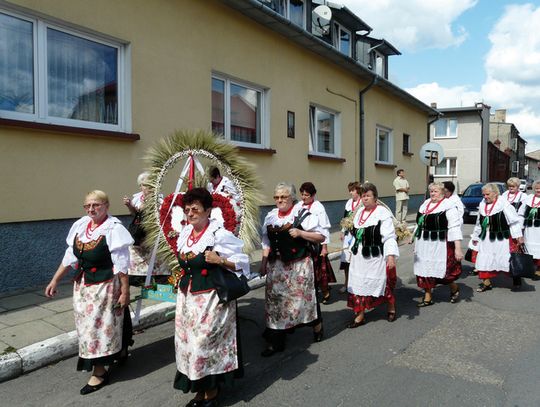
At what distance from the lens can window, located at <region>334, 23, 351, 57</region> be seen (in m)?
15.3

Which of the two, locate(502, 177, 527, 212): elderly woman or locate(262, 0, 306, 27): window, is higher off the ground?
locate(262, 0, 306, 27): window

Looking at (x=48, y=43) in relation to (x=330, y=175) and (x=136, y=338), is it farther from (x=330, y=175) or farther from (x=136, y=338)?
(x=330, y=175)

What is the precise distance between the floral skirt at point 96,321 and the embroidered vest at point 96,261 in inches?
2.1

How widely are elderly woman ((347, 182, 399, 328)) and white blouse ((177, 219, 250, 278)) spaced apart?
2.29 metres

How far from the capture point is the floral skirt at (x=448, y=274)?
6.20 m

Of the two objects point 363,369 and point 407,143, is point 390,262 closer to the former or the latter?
point 363,369

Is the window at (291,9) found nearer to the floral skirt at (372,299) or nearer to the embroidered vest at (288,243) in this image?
the floral skirt at (372,299)

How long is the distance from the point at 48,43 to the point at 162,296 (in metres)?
4.64

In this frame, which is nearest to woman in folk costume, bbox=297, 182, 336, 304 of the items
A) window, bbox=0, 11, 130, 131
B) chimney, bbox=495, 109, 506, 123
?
window, bbox=0, 11, 130, 131

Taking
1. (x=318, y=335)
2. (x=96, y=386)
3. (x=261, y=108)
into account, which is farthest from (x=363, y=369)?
(x=261, y=108)

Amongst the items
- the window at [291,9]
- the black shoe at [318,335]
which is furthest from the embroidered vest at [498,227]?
the window at [291,9]

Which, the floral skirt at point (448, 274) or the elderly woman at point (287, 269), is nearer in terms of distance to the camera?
the elderly woman at point (287, 269)

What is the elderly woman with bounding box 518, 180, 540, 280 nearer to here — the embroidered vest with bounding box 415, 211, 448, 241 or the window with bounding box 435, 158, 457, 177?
the embroidered vest with bounding box 415, 211, 448, 241

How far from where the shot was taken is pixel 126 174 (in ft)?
24.4
